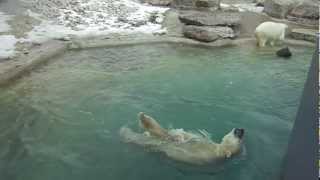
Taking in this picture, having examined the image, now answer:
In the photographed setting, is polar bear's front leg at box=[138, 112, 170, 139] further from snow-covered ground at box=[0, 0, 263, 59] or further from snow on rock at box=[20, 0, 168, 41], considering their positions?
snow on rock at box=[20, 0, 168, 41]

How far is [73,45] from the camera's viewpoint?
31.0 feet

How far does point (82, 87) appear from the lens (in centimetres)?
729

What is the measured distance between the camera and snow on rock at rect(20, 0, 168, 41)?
10508mm

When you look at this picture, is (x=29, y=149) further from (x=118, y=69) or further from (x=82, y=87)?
(x=118, y=69)

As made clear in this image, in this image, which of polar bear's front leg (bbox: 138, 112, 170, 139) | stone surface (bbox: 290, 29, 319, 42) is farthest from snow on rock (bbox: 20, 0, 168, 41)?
polar bear's front leg (bbox: 138, 112, 170, 139)

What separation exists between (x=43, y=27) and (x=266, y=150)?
6.81 metres

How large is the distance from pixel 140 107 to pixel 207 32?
Result: 13.4ft

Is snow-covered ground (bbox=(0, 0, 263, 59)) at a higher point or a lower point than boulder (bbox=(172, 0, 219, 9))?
lower

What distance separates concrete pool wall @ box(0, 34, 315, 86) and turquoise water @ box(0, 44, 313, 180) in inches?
7.1

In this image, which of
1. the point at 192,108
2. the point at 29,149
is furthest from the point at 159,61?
the point at 29,149

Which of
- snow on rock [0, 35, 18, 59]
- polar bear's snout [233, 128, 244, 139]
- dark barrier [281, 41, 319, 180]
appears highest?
dark barrier [281, 41, 319, 180]

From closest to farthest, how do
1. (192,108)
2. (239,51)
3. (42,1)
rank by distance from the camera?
(192,108)
(239,51)
(42,1)

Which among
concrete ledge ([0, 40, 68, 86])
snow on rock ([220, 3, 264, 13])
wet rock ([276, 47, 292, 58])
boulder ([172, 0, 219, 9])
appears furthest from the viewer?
snow on rock ([220, 3, 264, 13])

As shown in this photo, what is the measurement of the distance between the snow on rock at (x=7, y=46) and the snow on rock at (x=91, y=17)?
1.50 feet
